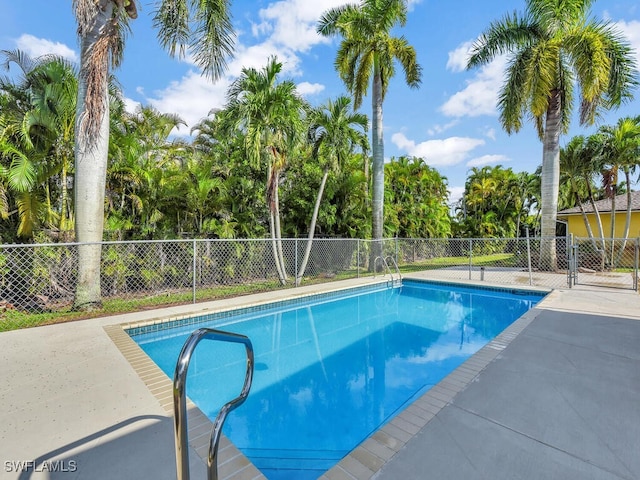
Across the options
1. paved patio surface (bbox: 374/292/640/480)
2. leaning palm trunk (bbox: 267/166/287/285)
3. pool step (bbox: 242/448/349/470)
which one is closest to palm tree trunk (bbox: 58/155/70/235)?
leaning palm trunk (bbox: 267/166/287/285)

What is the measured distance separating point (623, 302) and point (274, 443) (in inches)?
309

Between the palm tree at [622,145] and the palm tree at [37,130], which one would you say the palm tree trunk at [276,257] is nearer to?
the palm tree at [37,130]

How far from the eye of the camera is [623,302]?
6.52 metres

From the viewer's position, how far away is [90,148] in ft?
17.7

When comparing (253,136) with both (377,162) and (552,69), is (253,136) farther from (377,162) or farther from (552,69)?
(552,69)

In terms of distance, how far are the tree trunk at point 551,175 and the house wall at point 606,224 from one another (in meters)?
5.42

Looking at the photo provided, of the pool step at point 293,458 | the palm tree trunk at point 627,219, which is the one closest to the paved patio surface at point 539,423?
the pool step at point 293,458

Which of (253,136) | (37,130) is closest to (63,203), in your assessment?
(37,130)

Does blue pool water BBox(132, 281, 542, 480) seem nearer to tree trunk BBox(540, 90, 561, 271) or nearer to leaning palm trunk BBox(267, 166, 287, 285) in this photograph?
leaning palm trunk BBox(267, 166, 287, 285)

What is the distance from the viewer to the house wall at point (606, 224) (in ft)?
48.6

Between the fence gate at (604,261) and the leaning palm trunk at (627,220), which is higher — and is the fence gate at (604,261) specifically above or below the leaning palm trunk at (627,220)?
Result: below

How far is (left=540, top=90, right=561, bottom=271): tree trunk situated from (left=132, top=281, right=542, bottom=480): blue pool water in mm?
3904

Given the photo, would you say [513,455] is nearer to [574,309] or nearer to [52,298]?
[574,309]

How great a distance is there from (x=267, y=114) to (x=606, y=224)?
59.6 feet
